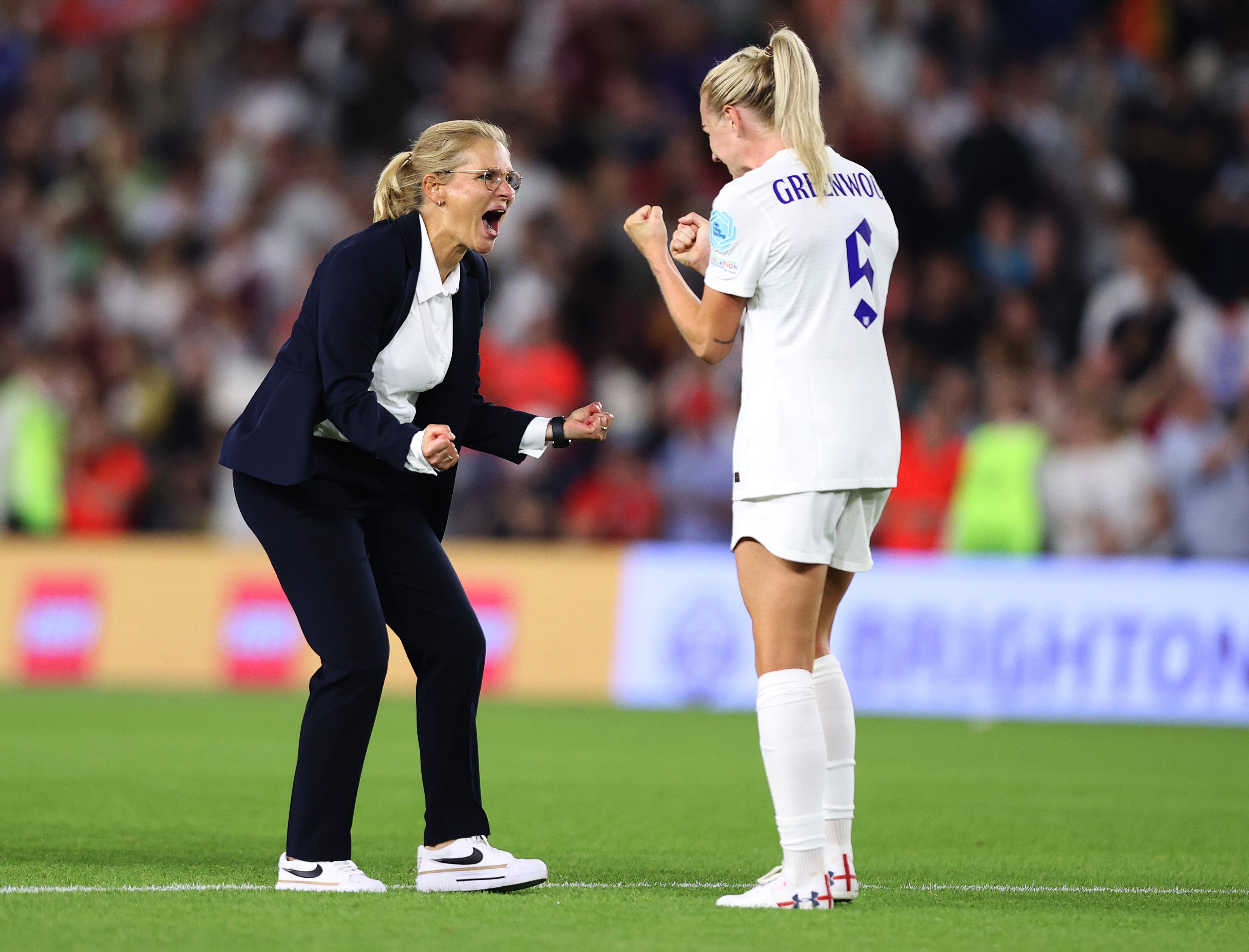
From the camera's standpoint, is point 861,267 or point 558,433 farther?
point 558,433

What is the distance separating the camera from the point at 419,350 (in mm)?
5500

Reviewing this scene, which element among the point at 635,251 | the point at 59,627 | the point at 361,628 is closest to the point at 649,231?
the point at 361,628

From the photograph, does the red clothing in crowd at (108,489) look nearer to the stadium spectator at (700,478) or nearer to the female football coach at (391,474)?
the stadium spectator at (700,478)

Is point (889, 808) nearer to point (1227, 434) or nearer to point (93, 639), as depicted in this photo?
point (1227, 434)

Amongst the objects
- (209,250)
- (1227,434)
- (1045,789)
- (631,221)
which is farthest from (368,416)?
(209,250)

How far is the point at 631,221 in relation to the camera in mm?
5211

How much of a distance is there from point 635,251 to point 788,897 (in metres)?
11.8

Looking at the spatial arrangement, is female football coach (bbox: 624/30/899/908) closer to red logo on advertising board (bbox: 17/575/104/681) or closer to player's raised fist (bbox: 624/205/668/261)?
player's raised fist (bbox: 624/205/668/261)

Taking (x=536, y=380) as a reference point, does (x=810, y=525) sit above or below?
below

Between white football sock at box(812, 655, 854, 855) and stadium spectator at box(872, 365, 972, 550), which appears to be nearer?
white football sock at box(812, 655, 854, 855)

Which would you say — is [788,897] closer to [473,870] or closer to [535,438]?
[473,870]

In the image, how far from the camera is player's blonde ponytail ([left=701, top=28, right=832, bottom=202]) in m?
4.93

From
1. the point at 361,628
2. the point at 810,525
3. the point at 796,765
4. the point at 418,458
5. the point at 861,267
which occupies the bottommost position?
the point at 796,765

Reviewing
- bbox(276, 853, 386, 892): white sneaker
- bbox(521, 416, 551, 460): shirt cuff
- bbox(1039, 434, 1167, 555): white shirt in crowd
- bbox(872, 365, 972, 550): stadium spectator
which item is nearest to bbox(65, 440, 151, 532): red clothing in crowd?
bbox(872, 365, 972, 550): stadium spectator
